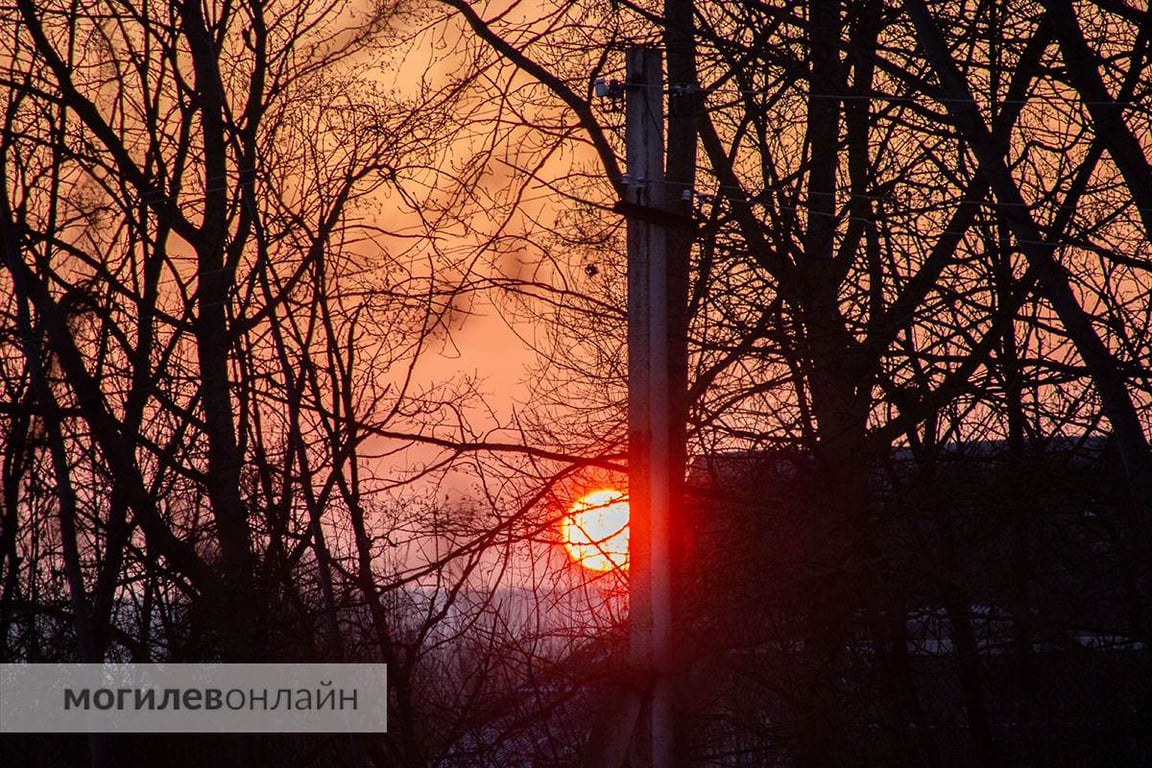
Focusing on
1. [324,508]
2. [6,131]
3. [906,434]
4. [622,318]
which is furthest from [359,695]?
[6,131]

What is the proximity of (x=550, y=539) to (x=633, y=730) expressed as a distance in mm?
3141

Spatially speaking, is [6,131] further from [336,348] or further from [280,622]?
[280,622]

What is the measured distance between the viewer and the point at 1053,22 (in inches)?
261

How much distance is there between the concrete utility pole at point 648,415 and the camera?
5.66 metres

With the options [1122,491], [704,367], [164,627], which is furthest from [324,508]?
[1122,491]

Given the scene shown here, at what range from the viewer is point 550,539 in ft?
28.6

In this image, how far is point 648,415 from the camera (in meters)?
5.86

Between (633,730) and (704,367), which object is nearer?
(633,730)

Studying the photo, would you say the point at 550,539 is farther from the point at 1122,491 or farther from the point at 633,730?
the point at 1122,491

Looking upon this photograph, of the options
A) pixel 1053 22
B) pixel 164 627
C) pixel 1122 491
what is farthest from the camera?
pixel 164 627

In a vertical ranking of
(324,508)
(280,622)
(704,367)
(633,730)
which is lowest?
(633,730)

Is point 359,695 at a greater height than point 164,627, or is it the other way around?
point 164,627

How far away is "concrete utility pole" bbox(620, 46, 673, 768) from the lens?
566 cm

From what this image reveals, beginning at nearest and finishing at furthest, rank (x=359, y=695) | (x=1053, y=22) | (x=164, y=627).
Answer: (x=1053, y=22)
(x=359, y=695)
(x=164, y=627)
